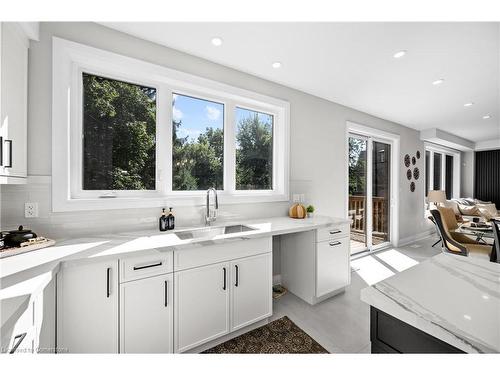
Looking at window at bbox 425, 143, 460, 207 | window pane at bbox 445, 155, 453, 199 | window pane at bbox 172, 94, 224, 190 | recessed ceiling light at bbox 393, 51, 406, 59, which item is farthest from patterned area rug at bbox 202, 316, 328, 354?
window pane at bbox 445, 155, 453, 199

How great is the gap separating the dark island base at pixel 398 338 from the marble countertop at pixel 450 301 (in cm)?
5

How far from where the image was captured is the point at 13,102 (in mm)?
1279

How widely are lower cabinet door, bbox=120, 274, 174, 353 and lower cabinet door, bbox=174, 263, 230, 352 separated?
0.19ft

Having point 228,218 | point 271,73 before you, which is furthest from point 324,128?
point 228,218

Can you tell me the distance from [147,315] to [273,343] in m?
0.98

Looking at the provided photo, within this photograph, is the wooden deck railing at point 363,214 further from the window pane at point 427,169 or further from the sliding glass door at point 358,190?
the window pane at point 427,169

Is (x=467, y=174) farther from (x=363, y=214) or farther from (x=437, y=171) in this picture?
(x=363, y=214)

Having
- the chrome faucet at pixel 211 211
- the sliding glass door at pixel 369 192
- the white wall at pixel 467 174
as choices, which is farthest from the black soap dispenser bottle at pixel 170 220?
the white wall at pixel 467 174

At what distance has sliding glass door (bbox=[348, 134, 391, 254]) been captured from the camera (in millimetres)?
3721

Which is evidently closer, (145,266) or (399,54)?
(145,266)

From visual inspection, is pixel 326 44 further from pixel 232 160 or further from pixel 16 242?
pixel 16 242

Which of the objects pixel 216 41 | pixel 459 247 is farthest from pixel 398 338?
pixel 459 247

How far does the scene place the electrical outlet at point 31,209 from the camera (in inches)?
57.4

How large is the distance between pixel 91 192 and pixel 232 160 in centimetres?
133
